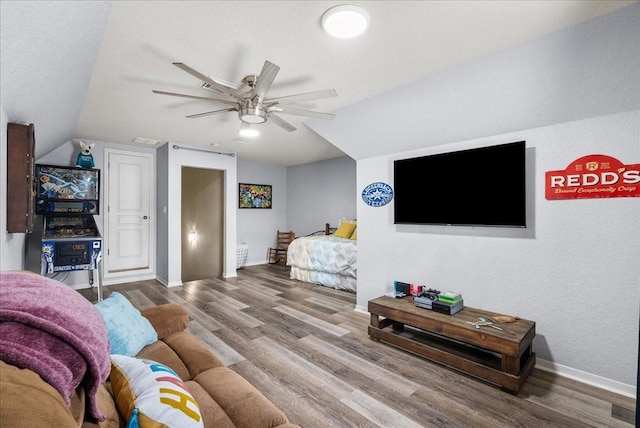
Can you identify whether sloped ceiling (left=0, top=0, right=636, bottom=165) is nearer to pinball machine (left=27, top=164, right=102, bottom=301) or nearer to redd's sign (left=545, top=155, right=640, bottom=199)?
redd's sign (left=545, top=155, right=640, bottom=199)

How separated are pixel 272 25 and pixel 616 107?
7.97 feet

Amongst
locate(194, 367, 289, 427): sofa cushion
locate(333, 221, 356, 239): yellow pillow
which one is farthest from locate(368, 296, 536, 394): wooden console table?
locate(333, 221, 356, 239): yellow pillow

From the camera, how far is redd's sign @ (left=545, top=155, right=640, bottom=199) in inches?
81.7

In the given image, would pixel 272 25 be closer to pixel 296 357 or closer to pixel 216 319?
pixel 296 357

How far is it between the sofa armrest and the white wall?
97.8 inches

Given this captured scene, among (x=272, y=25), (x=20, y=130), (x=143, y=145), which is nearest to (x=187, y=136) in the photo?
(x=143, y=145)

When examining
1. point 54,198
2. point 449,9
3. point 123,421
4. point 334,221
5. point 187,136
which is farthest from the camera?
point 334,221

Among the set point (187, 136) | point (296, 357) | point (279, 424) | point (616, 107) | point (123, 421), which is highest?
point (187, 136)

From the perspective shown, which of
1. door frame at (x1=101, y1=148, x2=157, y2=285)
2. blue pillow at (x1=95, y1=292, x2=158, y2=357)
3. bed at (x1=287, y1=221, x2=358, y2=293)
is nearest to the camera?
blue pillow at (x1=95, y1=292, x2=158, y2=357)

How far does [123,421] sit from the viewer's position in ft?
3.05

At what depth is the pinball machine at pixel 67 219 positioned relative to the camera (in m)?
3.56

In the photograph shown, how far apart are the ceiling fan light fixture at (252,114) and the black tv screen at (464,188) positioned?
1622 millimetres

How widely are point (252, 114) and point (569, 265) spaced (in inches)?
112

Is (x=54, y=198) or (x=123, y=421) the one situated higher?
(x=54, y=198)
